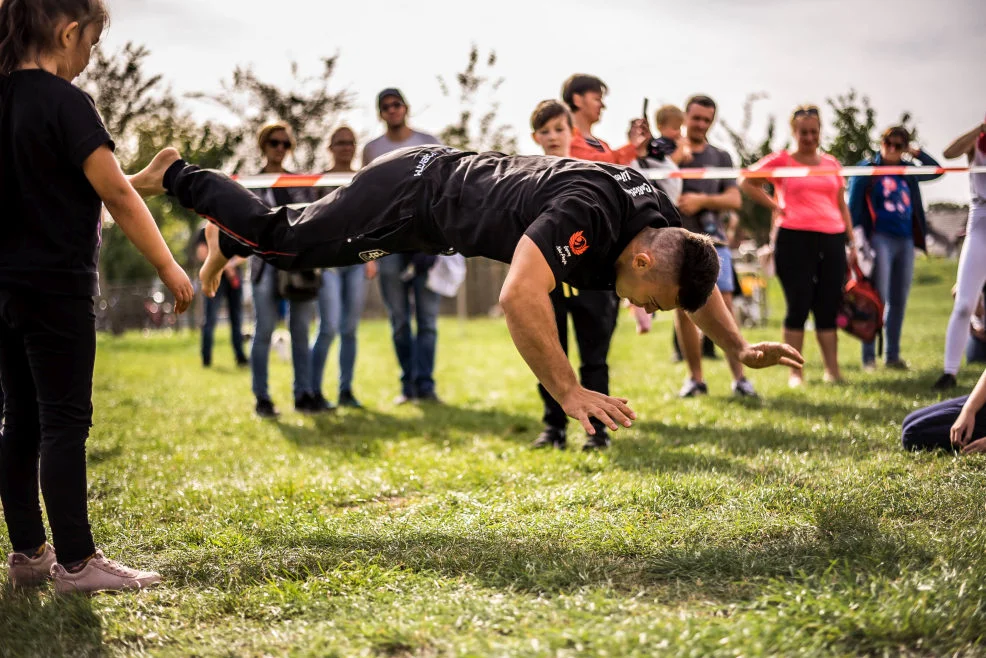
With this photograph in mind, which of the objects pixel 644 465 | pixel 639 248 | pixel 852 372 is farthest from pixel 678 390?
pixel 639 248

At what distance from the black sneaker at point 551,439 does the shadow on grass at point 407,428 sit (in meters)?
0.42

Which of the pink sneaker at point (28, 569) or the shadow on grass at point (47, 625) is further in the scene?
the pink sneaker at point (28, 569)

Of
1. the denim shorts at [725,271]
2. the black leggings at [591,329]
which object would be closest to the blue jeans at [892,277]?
the denim shorts at [725,271]

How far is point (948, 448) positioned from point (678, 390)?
11.5ft

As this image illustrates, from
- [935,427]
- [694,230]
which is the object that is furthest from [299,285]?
[935,427]

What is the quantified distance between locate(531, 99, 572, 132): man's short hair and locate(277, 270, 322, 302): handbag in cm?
243

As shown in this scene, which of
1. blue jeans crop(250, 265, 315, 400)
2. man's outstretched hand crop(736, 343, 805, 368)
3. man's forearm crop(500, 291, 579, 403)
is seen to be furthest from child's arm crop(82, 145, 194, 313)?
blue jeans crop(250, 265, 315, 400)

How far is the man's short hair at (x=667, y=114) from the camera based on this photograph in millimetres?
7270

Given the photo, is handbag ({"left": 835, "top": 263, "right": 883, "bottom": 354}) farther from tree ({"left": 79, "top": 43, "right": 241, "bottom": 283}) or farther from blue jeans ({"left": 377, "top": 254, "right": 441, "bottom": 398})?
tree ({"left": 79, "top": 43, "right": 241, "bottom": 283})

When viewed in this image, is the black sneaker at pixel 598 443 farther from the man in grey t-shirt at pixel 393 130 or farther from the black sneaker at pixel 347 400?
the man in grey t-shirt at pixel 393 130

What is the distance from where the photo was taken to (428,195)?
3.92m

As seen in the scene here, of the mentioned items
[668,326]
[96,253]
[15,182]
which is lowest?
[668,326]

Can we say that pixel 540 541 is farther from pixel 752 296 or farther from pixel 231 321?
pixel 752 296

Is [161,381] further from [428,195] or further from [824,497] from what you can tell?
[824,497]
